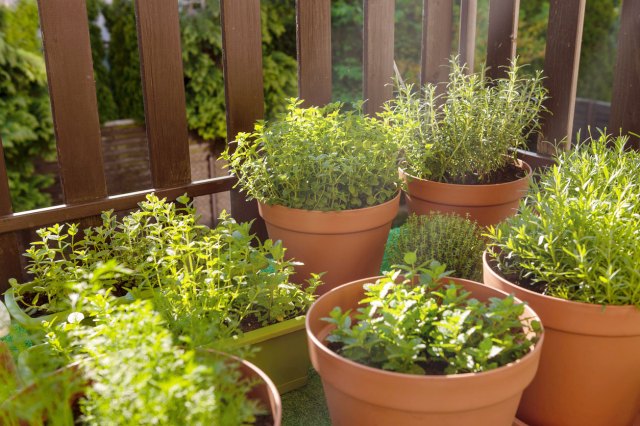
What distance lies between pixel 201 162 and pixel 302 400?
6.57 m

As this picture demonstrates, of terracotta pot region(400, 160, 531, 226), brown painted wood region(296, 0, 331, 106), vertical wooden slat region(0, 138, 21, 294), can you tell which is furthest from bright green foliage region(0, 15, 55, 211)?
terracotta pot region(400, 160, 531, 226)

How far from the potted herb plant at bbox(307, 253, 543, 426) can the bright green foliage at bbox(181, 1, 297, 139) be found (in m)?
6.17

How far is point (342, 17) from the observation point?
8656mm

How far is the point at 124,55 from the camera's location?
7.46 m

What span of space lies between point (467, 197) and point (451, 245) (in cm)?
32

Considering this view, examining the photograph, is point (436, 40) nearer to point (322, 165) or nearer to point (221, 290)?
point (322, 165)

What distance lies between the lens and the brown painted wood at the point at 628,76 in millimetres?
2240

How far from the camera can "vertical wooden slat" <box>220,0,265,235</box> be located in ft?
7.14

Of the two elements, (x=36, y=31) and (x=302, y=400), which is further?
(x=36, y=31)

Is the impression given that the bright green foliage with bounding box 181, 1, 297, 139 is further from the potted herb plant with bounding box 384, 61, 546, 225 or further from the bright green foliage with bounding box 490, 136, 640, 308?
the bright green foliage with bounding box 490, 136, 640, 308

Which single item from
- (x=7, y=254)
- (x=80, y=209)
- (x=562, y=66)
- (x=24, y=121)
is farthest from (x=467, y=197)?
(x=24, y=121)

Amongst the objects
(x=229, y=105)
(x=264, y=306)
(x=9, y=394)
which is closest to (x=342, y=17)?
(x=229, y=105)

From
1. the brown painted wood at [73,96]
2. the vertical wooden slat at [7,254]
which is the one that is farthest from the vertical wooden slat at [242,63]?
the vertical wooden slat at [7,254]

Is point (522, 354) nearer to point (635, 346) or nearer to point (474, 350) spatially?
point (474, 350)
